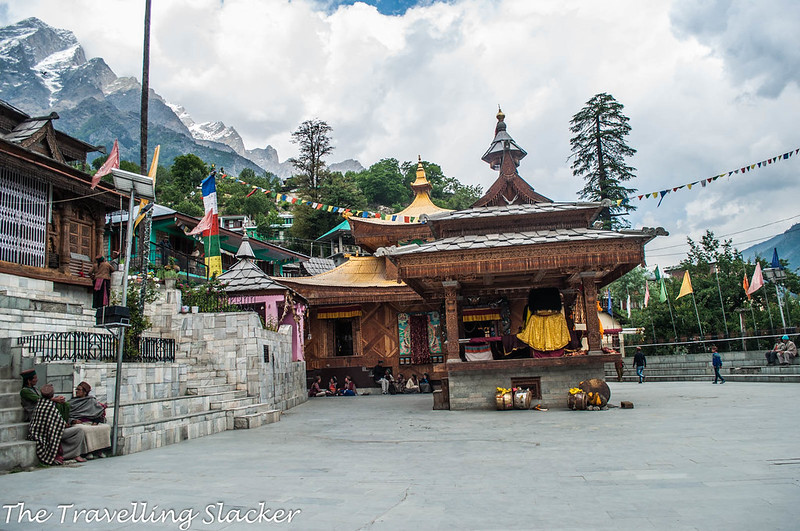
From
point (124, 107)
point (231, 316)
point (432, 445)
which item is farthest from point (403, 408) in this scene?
point (124, 107)

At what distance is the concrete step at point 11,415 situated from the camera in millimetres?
7637

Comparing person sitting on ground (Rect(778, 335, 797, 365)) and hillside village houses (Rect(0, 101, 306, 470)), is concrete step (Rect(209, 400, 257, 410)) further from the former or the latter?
person sitting on ground (Rect(778, 335, 797, 365))

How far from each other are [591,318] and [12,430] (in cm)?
1209

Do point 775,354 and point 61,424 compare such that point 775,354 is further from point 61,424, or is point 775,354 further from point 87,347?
point 61,424

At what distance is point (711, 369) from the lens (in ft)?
80.4

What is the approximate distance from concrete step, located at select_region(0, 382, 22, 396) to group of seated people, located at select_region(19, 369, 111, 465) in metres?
0.25

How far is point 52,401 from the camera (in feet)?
25.3

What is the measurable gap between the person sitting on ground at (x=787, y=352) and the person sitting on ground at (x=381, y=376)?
14722 mm

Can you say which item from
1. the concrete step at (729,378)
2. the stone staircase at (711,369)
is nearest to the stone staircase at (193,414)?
the concrete step at (729,378)

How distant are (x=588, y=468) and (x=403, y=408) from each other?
959 centimetres

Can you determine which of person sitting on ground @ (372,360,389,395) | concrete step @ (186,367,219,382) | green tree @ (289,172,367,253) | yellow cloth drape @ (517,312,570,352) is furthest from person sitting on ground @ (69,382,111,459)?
green tree @ (289,172,367,253)

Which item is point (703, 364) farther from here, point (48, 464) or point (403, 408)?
point (48, 464)

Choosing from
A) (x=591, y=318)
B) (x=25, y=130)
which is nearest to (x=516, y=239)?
(x=591, y=318)

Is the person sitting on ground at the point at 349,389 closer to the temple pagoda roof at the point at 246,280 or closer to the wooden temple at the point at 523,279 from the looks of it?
the wooden temple at the point at 523,279
